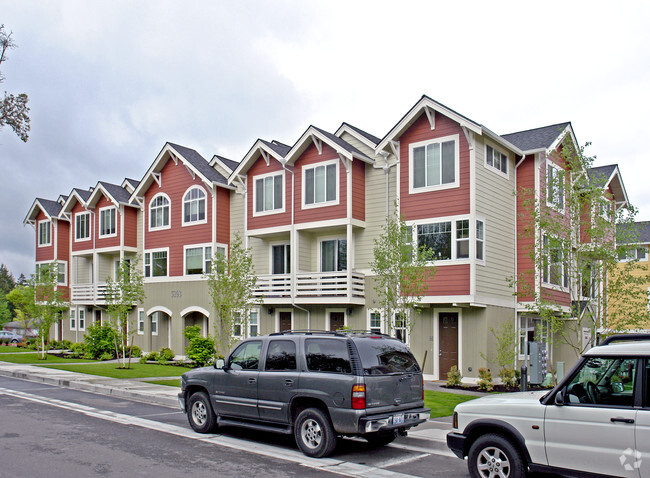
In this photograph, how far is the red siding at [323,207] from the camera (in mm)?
24875

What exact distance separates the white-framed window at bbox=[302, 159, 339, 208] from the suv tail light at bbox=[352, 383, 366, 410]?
52.8ft

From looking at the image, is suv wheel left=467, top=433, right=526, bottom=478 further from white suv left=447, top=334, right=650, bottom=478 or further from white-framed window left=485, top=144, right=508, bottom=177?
white-framed window left=485, top=144, right=508, bottom=177

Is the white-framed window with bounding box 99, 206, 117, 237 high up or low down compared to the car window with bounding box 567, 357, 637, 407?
up

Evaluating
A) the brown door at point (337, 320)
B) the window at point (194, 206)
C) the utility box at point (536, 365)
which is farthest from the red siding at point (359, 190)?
the window at point (194, 206)

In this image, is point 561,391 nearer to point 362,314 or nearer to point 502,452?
point 502,452

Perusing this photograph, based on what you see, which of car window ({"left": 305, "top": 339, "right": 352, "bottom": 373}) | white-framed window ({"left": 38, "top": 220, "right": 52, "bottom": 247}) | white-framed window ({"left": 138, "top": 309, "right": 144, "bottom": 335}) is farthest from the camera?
white-framed window ({"left": 38, "top": 220, "right": 52, "bottom": 247})

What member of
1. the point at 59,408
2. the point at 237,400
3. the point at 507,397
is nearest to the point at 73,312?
the point at 59,408

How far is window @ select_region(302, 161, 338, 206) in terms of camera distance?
25375mm

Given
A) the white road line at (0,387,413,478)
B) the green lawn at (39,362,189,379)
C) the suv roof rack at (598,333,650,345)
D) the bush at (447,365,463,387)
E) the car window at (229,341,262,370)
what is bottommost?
the green lawn at (39,362,189,379)

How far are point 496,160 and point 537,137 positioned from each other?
9.20 ft

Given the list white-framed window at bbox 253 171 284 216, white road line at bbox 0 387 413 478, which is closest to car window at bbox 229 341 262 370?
white road line at bbox 0 387 413 478

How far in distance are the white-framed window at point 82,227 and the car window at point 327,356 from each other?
31.2m

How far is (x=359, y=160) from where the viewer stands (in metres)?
25.2

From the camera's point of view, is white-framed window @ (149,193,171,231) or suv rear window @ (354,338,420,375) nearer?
suv rear window @ (354,338,420,375)
